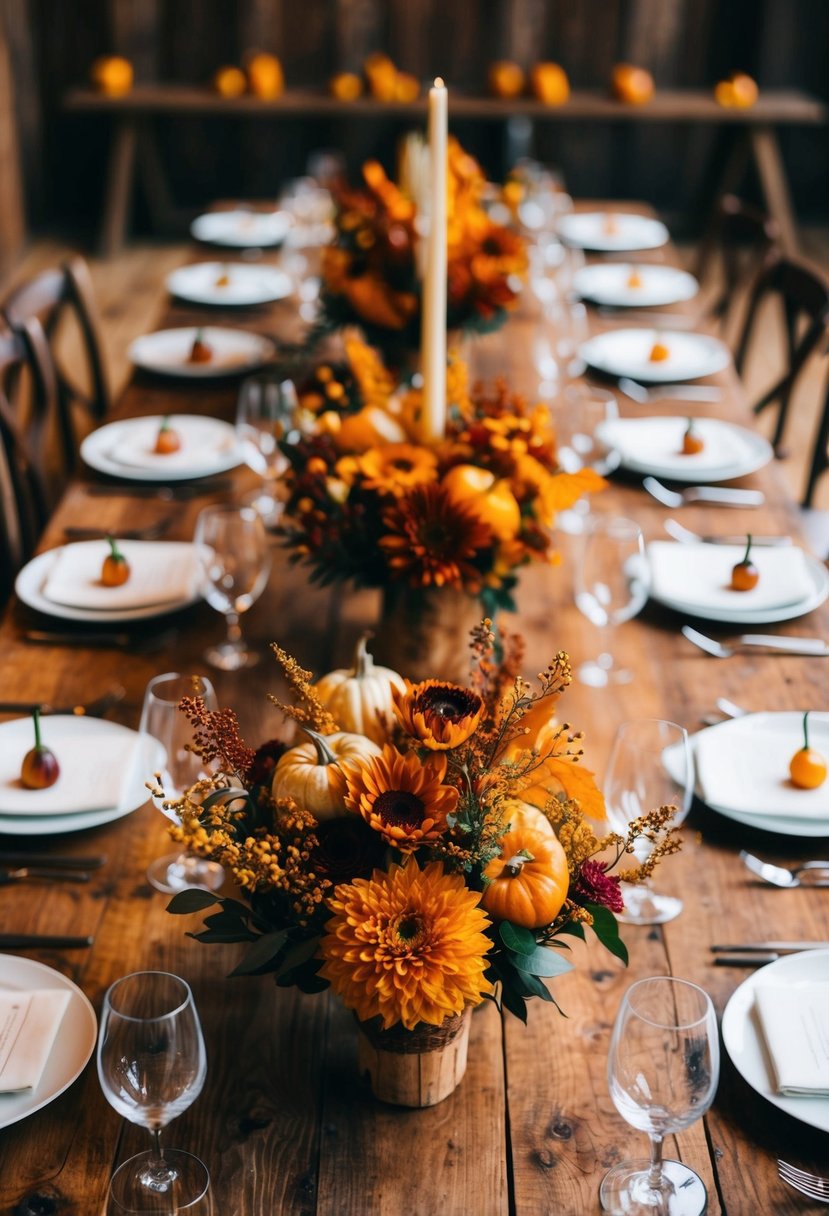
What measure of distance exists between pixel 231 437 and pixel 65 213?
4.65 meters

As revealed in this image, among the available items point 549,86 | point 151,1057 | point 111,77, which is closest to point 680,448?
point 151,1057

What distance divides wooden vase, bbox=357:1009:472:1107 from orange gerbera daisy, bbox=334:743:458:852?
189mm

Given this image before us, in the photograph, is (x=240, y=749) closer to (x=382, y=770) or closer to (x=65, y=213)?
(x=382, y=770)

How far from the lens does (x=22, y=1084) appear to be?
45.3 inches

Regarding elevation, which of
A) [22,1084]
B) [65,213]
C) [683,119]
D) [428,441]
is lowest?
[65,213]

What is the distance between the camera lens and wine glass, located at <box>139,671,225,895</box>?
1.41 meters

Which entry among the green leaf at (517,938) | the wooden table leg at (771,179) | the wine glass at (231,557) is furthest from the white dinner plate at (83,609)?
the wooden table leg at (771,179)

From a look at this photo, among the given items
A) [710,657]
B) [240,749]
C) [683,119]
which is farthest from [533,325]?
[683,119]

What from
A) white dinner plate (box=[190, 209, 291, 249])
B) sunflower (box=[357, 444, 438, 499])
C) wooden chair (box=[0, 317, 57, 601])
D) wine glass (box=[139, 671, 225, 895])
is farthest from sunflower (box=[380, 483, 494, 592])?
white dinner plate (box=[190, 209, 291, 249])

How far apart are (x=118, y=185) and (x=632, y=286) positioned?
3609 mm

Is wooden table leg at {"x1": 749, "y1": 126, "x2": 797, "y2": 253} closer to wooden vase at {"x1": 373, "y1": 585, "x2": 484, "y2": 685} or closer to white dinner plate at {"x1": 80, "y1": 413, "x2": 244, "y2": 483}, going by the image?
white dinner plate at {"x1": 80, "y1": 413, "x2": 244, "y2": 483}

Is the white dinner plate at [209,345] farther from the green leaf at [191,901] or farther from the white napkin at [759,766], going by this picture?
the green leaf at [191,901]

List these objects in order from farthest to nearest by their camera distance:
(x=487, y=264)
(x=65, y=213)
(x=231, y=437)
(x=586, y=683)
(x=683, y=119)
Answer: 1. (x=65, y=213)
2. (x=683, y=119)
3. (x=231, y=437)
4. (x=487, y=264)
5. (x=586, y=683)

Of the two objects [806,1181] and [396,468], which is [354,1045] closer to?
[806,1181]
